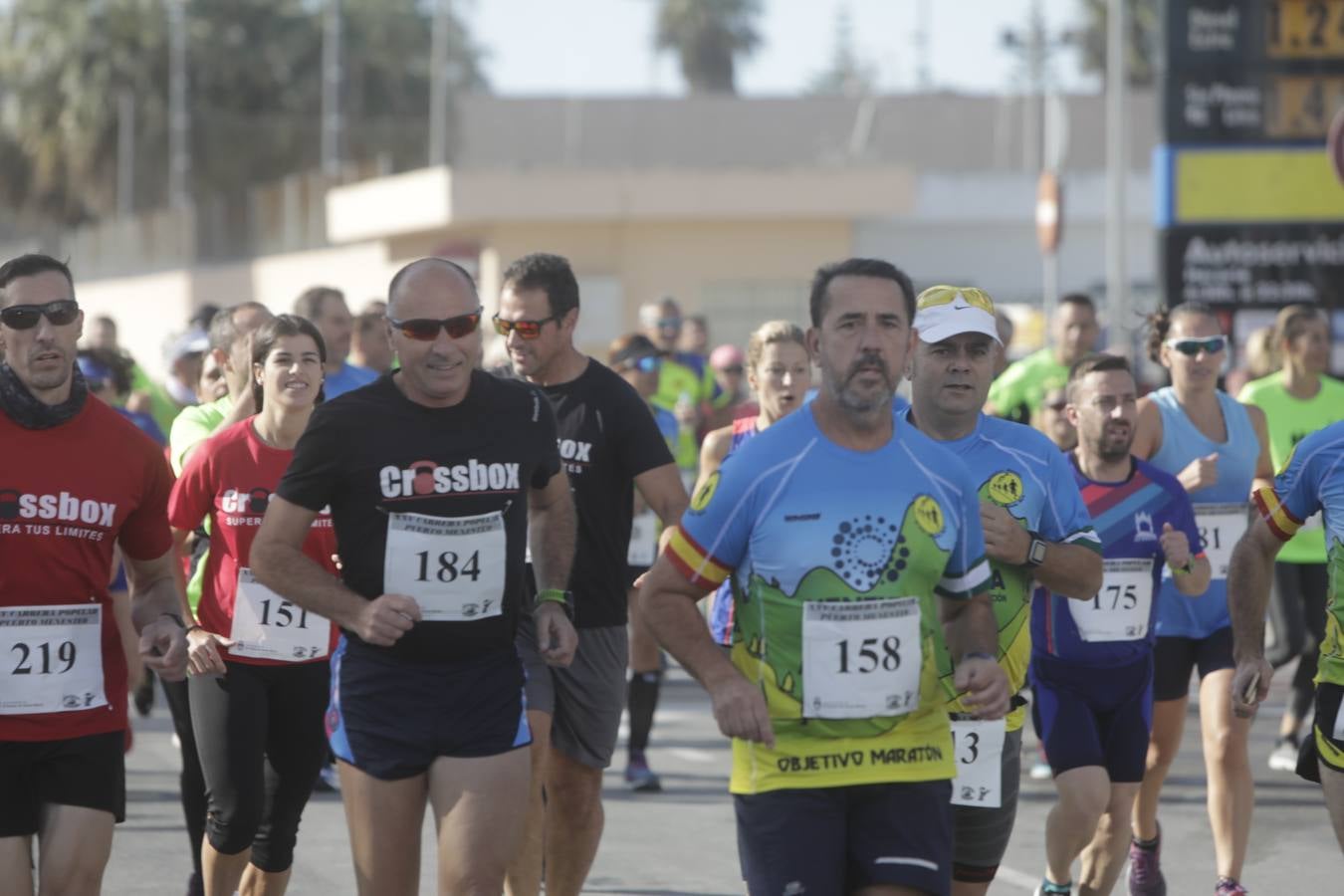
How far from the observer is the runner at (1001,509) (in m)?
6.17

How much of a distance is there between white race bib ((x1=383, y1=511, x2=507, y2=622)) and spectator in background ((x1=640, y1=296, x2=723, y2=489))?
9.85 meters

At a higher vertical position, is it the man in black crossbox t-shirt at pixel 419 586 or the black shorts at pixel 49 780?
the man in black crossbox t-shirt at pixel 419 586

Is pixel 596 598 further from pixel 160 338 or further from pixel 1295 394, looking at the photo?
pixel 160 338

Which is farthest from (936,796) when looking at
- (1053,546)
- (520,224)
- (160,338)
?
(160,338)

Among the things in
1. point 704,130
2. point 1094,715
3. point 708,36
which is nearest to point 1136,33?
point 704,130

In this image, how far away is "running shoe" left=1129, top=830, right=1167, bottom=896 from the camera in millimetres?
8305

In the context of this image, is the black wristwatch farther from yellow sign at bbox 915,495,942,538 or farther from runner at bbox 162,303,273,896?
runner at bbox 162,303,273,896

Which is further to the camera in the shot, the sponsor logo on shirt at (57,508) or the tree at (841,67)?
the tree at (841,67)

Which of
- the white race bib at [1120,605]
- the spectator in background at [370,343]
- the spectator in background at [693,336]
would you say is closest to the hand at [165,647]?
the white race bib at [1120,605]

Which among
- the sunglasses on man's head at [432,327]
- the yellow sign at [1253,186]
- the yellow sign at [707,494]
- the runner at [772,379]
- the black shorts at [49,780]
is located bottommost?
the black shorts at [49,780]

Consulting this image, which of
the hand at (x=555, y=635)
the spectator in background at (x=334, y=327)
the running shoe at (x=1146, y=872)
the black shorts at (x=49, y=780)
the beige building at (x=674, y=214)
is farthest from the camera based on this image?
the beige building at (x=674, y=214)

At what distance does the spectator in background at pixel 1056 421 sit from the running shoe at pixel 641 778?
2487 mm

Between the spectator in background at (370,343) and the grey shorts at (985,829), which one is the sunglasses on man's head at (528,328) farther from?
the spectator in background at (370,343)

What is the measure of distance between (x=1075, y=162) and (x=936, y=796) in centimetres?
5000
